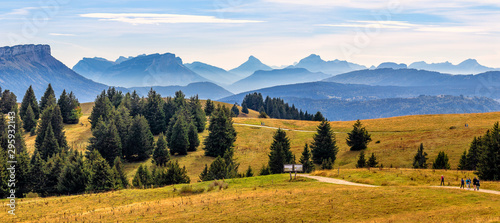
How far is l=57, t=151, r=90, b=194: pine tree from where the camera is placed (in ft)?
198

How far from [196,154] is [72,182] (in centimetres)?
3485

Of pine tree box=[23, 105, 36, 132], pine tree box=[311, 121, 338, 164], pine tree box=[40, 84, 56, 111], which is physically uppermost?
pine tree box=[40, 84, 56, 111]

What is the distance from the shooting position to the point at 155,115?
116m

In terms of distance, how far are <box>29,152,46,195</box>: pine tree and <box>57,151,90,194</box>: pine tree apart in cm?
705

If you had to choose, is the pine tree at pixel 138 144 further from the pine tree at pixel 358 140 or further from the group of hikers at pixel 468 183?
the group of hikers at pixel 468 183

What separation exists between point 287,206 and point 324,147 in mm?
47448

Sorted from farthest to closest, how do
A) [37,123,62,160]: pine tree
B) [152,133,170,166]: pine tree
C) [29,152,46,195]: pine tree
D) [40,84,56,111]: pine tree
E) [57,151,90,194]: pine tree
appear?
[40,84,56,111]: pine tree
[37,123,62,160]: pine tree
[152,133,170,166]: pine tree
[29,152,46,195]: pine tree
[57,151,90,194]: pine tree

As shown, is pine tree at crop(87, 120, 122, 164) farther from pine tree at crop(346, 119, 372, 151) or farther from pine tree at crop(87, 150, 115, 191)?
pine tree at crop(346, 119, 372, 151)

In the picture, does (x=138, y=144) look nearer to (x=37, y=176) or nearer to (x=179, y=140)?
(x=179, y=140)

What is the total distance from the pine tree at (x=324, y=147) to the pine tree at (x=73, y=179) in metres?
44.2

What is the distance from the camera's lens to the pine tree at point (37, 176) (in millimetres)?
66125

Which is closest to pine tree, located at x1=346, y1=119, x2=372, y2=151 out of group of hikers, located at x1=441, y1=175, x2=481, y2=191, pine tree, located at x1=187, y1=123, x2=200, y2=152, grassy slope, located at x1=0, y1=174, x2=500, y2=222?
pine tree, located at x1=187, y1=123, x2=200, y2=152

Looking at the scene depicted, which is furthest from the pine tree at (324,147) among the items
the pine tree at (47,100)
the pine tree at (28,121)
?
the pine tree at (47,100)

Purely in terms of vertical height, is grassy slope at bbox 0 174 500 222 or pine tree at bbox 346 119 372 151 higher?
pine tree at bbox 346 119 372 151
